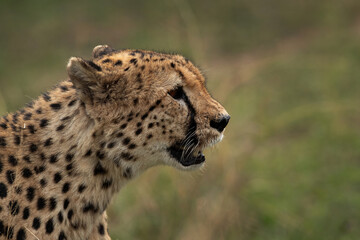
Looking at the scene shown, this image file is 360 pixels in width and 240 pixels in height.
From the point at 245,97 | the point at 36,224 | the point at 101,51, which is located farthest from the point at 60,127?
the point at 245,97

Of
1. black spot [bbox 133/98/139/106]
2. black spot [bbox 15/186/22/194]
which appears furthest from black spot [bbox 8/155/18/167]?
black spot [bbox 133/98/139/106]

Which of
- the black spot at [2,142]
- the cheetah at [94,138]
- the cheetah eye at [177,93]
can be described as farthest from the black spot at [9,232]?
the cheetah eye at [177,93]

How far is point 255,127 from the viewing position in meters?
5.21

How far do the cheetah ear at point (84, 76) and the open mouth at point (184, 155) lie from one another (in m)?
0.46

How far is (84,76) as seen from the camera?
8.46 feet

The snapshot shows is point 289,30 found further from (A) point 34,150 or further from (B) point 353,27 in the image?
(A) point 34,150

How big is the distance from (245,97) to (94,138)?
5073mm

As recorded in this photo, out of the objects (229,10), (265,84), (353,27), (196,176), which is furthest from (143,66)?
(229,10)

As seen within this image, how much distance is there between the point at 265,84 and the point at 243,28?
7.35 ft

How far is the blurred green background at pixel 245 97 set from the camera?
14.6 feet

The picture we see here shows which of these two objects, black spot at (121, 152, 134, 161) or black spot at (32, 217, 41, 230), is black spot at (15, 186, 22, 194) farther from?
black spot at (121, 152, 134, 161)

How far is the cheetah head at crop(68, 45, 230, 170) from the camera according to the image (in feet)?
8.71

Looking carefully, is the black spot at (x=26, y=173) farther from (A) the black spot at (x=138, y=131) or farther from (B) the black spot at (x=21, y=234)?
(A) the black spot at (x=138, y=131)

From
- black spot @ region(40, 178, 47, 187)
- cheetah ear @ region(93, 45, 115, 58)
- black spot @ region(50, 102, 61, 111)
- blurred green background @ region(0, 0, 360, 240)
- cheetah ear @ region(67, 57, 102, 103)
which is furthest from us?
blurred green background @ region(0, 0, 360, 240)
